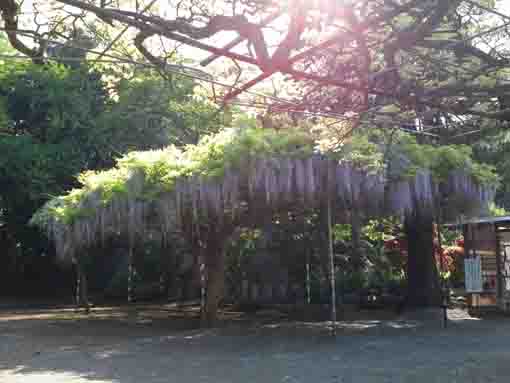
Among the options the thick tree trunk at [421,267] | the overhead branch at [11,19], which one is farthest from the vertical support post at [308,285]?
the overhead branch at [11,19]

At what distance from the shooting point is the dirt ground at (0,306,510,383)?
262 inches

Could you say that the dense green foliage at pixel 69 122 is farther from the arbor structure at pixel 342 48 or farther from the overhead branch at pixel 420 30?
the overhead branch at pixel 420 30

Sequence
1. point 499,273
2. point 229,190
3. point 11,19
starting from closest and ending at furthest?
point 11,19 → point 229,190 → point 499,273

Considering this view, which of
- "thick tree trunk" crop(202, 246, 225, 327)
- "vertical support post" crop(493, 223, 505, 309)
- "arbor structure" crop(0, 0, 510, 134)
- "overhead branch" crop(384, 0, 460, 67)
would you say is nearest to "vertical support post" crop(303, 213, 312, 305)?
"thick tree trunk" crop(202, 246, 225, 327)

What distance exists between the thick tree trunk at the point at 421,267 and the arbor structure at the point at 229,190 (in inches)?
85.6

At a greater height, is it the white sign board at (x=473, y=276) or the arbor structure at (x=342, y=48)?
the arbor structure at (x=342, y=48)

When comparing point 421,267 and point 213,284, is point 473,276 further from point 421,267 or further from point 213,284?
point 213,284

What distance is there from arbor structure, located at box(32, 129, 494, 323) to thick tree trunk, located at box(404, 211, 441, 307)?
2.17 m

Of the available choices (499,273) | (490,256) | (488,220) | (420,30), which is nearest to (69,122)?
(488,220)

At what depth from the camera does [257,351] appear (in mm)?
8391

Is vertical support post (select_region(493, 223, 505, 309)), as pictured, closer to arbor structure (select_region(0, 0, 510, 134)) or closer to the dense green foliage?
arbor structure (select_region(0, 0, 510, 134))

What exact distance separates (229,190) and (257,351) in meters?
2.57

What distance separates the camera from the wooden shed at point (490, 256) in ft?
42.0

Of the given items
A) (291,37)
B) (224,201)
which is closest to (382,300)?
(224,201)
